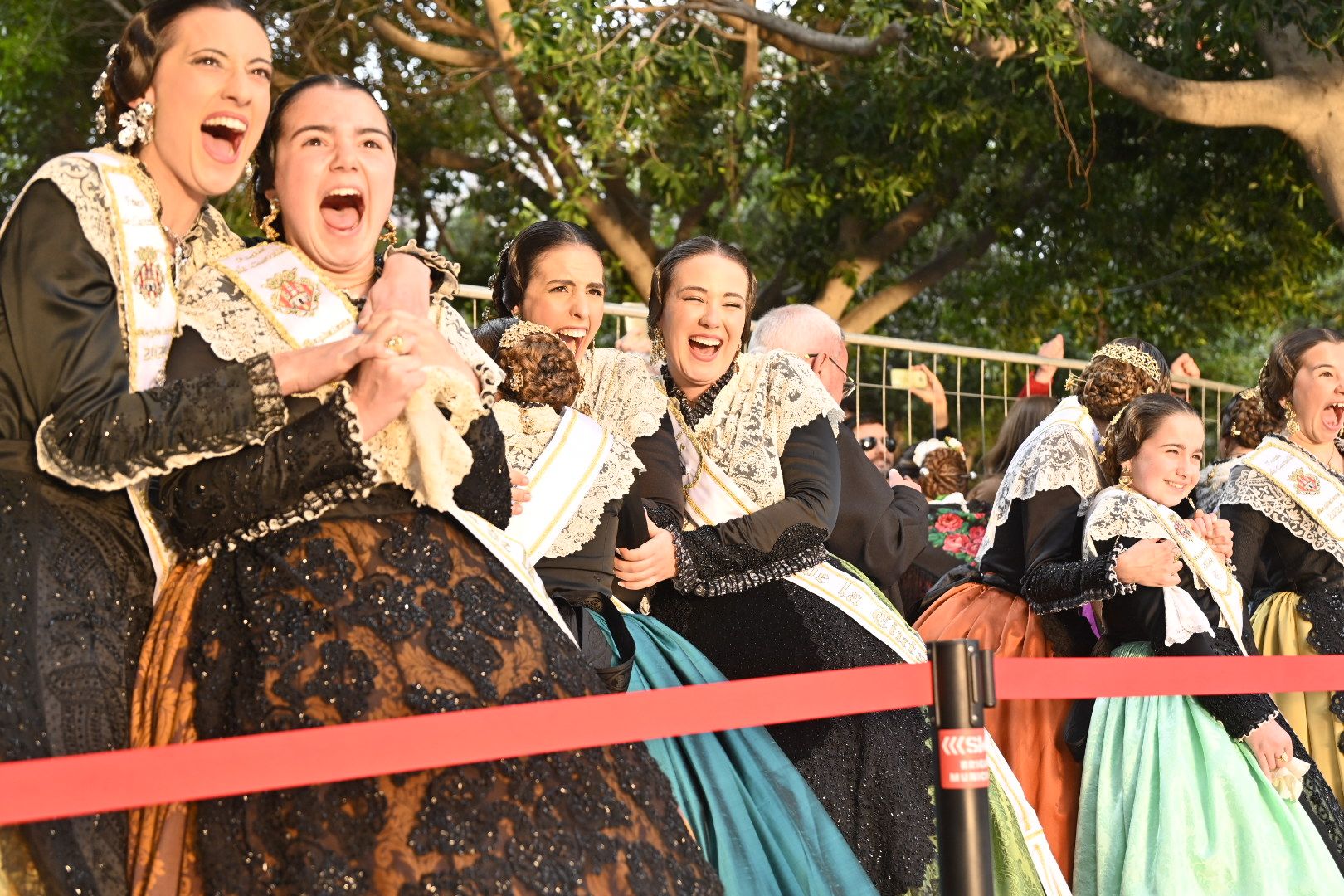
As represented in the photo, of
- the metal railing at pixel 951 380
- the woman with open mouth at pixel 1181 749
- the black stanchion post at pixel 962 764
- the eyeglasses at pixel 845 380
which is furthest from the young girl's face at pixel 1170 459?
the metal railing at pixel 951 380

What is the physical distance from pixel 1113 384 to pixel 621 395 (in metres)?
1.74

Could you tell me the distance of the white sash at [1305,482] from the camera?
4734 millimetres

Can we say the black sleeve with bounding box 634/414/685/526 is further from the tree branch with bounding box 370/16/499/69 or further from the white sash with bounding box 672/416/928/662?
the tree branch with bounding box 370/16/499/69

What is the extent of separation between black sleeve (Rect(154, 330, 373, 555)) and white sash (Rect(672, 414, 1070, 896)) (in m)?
1.43

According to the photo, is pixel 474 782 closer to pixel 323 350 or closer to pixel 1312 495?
pixel 323 350

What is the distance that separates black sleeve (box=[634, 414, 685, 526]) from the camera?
3613 millimetres

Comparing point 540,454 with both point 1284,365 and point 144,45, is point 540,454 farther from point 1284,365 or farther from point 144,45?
point 1284,365

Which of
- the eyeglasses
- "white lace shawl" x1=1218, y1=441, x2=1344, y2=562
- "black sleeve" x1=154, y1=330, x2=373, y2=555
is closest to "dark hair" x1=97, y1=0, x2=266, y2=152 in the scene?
"black sleeve" x1=154, y1=330, x2=373, y2=555

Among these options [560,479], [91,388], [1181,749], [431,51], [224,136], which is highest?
[431,51]

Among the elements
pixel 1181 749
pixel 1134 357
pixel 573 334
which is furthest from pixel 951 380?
pixel 573 334
